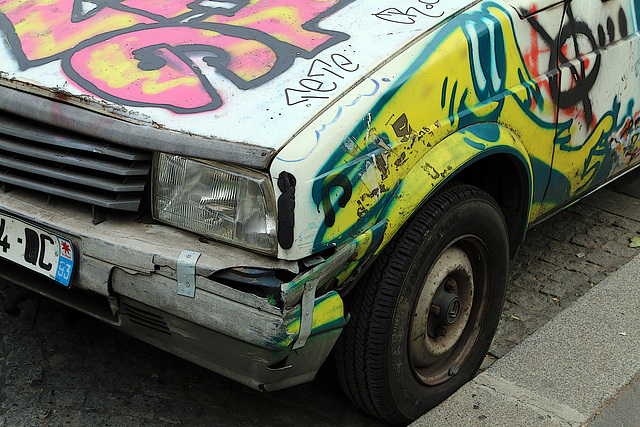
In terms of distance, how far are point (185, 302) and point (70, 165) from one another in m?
0.57

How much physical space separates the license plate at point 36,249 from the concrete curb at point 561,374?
1222mm

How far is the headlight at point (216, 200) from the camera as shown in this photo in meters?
2.11

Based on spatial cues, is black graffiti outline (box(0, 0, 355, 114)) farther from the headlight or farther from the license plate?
the license plate

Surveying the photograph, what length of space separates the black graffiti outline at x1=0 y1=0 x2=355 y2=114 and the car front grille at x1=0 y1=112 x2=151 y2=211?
6.4 inches

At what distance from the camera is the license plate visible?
7.52 ft

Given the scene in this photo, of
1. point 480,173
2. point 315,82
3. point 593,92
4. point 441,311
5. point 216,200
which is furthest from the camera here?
point 593,92

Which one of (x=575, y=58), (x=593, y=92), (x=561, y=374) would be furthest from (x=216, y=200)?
(x=593, y=92)

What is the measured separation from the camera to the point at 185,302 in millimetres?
2145

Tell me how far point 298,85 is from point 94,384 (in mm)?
1431

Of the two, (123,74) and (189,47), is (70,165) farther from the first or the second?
(189,47)

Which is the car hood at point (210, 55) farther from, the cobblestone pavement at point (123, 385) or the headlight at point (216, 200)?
the cobblestone pavement at point (123, 385)

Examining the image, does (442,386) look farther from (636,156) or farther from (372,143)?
(636,156)

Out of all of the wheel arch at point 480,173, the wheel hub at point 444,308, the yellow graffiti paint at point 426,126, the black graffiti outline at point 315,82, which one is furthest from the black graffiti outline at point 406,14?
the wheel hub at point 444,308

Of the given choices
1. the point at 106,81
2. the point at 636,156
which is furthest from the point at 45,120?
the point at 636,156
